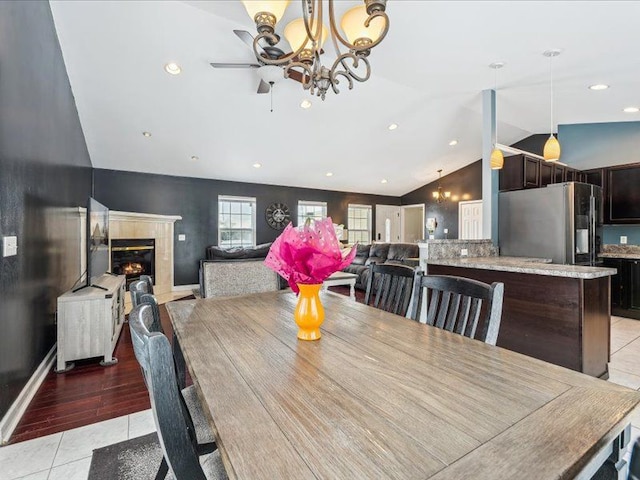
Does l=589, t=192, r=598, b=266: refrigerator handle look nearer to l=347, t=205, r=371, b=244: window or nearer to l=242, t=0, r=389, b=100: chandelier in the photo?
l=242, t=0, r=389, b=100: chandelier

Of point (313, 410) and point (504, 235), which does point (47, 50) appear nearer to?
point (313, 410)

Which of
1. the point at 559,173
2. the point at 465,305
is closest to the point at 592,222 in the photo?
the point at 559,173

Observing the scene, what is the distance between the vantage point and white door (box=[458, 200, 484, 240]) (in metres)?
7.54

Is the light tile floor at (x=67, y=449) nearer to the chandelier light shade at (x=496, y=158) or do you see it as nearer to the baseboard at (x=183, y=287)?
the chandelier light shade at (x=496, y=158)

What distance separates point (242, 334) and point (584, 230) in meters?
3.99

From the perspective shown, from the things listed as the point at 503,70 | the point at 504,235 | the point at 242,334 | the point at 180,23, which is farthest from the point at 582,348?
the point at 180,23

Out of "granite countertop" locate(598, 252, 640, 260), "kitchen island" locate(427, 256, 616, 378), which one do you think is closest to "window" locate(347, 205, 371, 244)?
"granite countertop" locate(598, 252, 640, 260)

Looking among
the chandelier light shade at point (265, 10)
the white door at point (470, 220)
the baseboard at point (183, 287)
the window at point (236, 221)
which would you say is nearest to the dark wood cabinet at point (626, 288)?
the white door at point (470, 220)

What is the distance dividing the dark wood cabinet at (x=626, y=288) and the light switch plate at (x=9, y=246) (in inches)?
249

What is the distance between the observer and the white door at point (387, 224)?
363 inches

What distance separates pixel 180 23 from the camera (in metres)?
3.01

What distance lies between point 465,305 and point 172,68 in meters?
3.82

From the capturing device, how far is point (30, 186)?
237cm

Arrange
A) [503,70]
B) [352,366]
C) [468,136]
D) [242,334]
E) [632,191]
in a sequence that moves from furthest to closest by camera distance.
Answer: [468,136] < [632,191] < [503,70] < [242,334] < [352,366]
